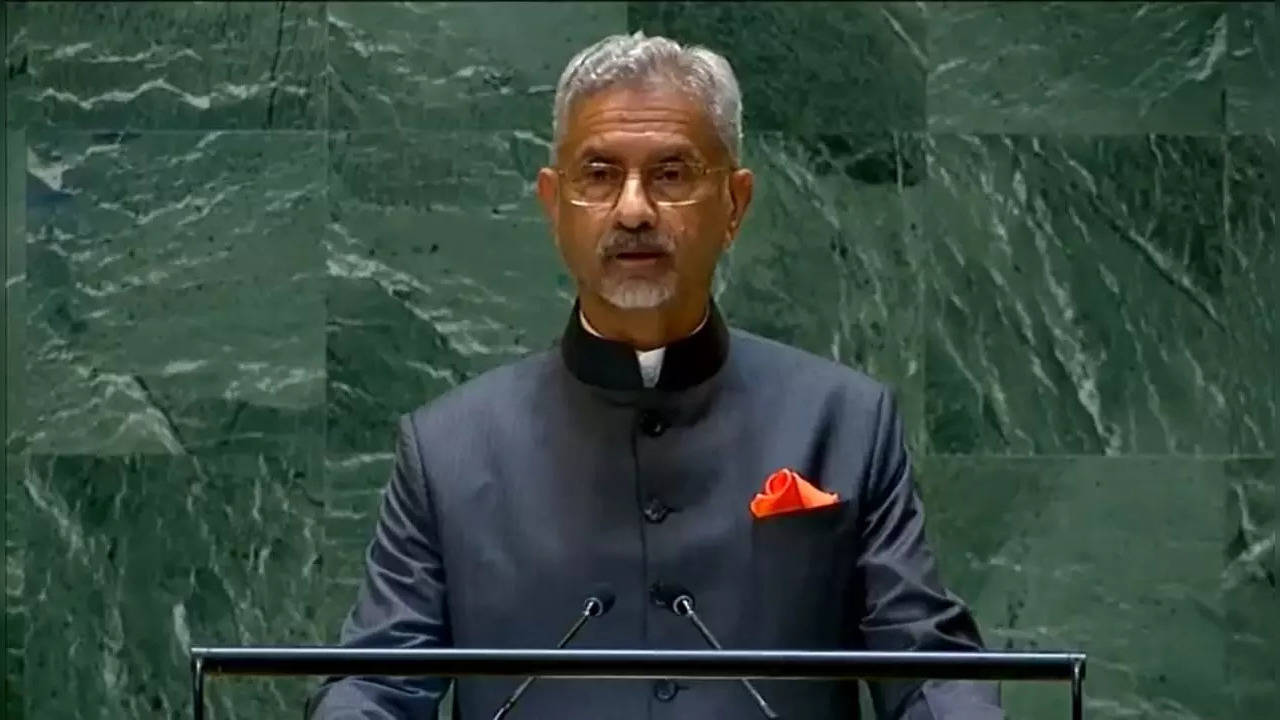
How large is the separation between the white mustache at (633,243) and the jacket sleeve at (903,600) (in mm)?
256

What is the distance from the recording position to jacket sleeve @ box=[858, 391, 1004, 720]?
1.42 meters

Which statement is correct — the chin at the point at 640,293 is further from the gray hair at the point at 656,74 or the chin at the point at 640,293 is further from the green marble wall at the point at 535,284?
the green marble wall at the point at 535,284

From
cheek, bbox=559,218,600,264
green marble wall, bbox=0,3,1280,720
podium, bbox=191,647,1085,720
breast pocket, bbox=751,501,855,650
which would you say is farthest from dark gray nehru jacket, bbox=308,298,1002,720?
green marble wall, bbox=0,3,1280,720

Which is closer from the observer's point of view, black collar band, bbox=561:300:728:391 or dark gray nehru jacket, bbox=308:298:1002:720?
dark gray nehru jacket, bbox=308:298:1002:720

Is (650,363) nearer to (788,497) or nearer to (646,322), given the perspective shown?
(646,322)

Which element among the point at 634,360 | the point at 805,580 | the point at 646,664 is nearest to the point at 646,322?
the point at 634,360

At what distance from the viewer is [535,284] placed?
2496mm

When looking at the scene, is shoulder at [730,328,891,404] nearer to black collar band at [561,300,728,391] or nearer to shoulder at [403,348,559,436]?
black collar band at [561,300,728,391]

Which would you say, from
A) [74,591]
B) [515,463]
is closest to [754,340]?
[515,463]

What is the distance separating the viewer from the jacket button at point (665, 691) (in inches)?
61.9

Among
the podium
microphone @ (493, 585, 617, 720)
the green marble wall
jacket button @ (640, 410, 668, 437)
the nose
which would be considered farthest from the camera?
the green marble wall

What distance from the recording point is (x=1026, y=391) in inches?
99.1

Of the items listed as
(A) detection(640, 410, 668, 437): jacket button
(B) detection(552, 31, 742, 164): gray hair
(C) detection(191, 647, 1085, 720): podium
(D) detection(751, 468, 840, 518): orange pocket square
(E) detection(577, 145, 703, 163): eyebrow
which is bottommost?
(C) detection(191, 647, 1085, 720): podium

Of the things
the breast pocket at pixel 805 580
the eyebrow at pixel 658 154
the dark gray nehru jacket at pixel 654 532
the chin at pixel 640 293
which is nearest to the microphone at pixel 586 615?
the dark gray nehru jacket at pixel 654 532
